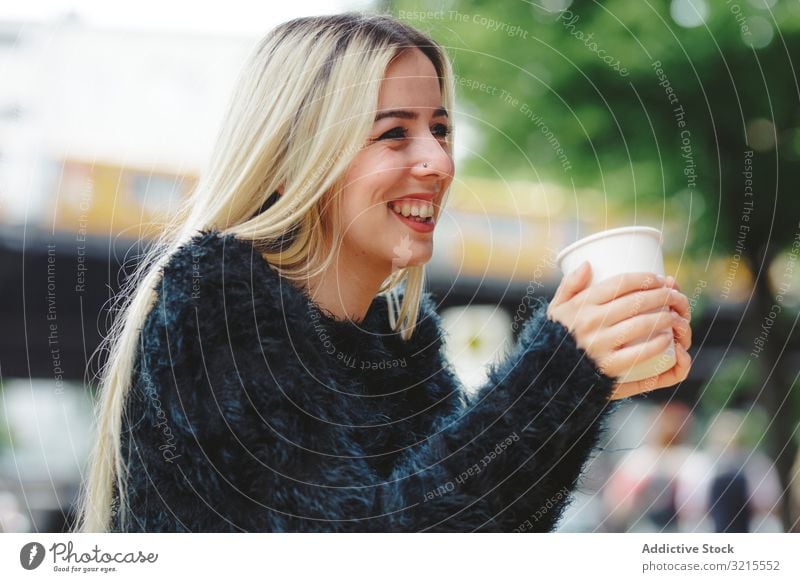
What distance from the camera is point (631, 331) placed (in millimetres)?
832

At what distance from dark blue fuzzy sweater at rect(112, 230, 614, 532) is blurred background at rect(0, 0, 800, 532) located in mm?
210

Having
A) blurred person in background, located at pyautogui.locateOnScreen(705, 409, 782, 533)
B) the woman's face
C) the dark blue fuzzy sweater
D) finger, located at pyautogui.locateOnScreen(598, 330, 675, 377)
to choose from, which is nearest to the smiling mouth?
the woman's face

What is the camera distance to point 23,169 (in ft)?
4.02

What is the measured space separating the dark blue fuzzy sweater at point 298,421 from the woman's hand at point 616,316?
17 mm

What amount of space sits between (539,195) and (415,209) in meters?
0.50

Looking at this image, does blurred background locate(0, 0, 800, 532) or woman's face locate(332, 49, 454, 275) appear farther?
blurred background locate(0, 0, 800, 532)

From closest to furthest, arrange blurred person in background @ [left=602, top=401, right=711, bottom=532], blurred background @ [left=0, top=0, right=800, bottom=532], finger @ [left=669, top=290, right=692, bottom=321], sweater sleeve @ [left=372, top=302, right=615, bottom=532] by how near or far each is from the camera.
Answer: sweater sleeve @ [left=372, top=302, right=615, bottom=532], finger @ [left=669, top=290, right=692, bottom=321], blurred background @ [left=0, top=0, right=800, bottom=532], blurred person in background @ [left=602, top=401, right=711, bottom=532]

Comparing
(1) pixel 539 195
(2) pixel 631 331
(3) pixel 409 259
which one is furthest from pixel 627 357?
(1) pixel 539 195

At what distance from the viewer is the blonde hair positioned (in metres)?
0.89

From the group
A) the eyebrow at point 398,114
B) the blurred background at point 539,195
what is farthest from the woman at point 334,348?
the blurred background at point 539,195

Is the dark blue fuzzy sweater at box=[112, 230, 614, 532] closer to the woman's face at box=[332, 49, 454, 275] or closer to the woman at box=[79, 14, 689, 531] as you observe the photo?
the woman at box=[79, 14, 689, 531]
